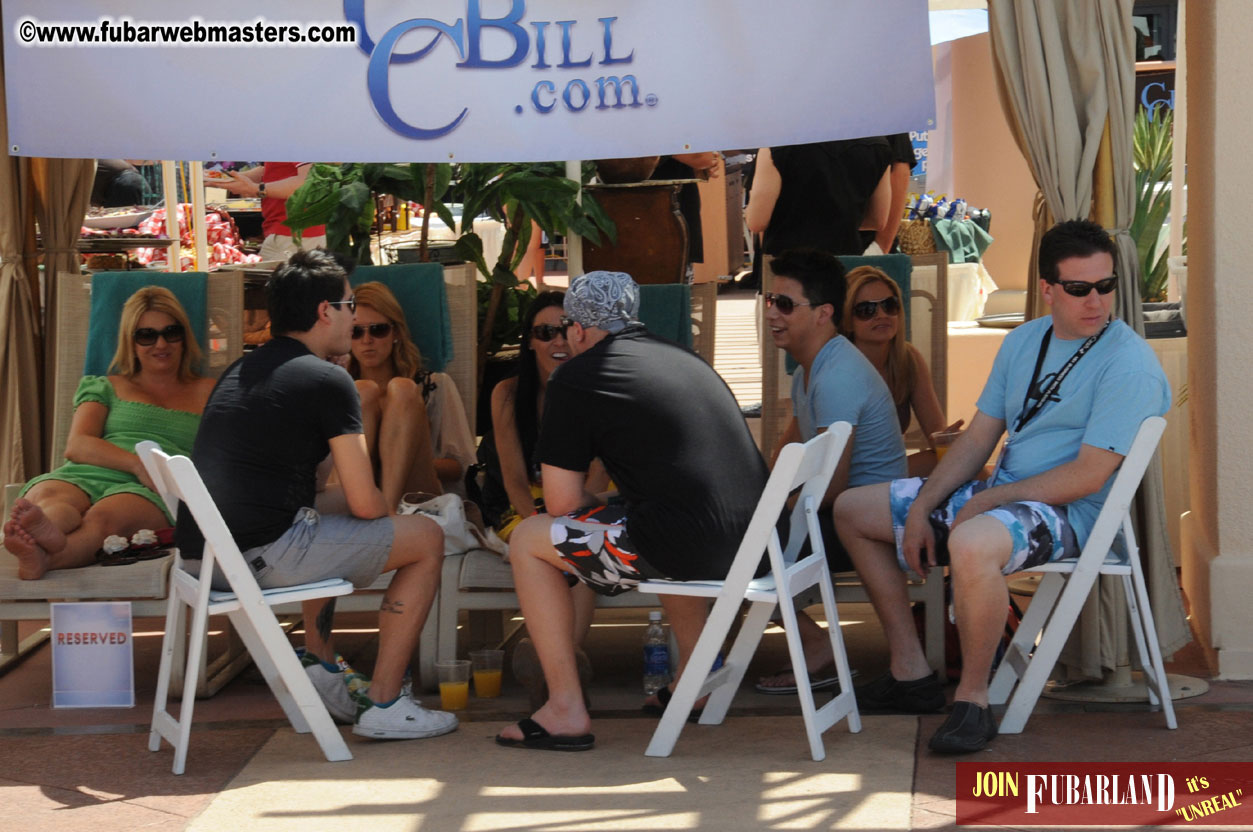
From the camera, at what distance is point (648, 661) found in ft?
12.8

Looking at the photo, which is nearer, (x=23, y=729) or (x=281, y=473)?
(x=281, y=473)

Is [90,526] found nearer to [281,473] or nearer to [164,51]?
[281,473]

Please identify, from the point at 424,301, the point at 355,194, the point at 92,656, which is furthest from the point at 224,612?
the point at 355,194

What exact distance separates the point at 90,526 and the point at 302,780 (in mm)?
1253

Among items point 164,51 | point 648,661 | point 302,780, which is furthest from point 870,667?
point 164,51

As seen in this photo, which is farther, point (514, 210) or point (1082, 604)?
point (514, 210)

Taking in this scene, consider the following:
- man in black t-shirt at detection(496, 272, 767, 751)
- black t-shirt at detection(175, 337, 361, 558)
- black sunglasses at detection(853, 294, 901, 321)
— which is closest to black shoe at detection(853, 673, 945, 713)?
man in black t-shirt at detection(496, 272, 767, 751)

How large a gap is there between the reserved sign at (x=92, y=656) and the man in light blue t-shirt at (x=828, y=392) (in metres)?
1.68

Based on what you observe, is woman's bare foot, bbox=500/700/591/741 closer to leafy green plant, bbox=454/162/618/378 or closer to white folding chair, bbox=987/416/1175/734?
white folding chair, bbox=987/416/1175/734

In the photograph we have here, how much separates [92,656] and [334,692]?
0.67 meters

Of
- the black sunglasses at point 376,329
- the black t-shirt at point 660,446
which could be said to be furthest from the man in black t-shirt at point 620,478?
the black sunglasses at point 376,329

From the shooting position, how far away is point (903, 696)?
3670 millimetres

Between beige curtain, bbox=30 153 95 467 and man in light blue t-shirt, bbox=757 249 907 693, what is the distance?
103 inches

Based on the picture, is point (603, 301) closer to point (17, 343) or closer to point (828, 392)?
point (828, 392)
